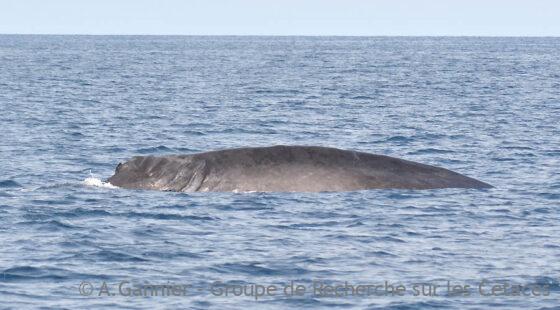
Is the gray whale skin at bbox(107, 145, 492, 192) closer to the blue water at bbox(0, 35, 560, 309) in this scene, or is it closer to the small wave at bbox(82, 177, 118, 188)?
the blue water at bbox(0, 35, 560, 309)

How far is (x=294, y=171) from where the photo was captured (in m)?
22.9

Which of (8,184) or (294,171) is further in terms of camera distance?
(8,184)

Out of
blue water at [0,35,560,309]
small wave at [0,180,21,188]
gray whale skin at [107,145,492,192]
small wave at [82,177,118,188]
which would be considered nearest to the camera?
blue water at [0,35,560,309]

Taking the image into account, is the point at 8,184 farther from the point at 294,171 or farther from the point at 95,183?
the point at 294,171

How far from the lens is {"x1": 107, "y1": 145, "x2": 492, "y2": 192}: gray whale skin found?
22.8 m

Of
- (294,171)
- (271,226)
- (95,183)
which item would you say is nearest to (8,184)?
(95,183)

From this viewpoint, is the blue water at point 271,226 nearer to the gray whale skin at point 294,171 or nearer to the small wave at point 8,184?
the small wave at point 8,184

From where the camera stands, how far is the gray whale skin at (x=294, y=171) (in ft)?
74.7

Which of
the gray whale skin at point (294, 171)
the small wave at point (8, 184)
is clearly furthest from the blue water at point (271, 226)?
the gray whale skin at point (294, 171)

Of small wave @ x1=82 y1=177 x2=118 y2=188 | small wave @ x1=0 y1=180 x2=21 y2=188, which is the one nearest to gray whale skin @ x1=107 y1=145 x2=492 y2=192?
small wave @ x1=82 y1=177 x2=118 y2=188

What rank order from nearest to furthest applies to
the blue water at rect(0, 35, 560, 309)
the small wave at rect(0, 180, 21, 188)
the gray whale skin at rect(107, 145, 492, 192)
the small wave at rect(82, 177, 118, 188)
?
the blue water at rect(0, 35, 560, 309)
the gray whale skin at rect(107, 145, 492, 192)
the small wave at rect(82, 177, 118, 188)
the small wave at rect(0, 180, 21, 188)

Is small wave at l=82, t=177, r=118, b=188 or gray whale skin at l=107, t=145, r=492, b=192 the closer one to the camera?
gray whale skin at l=107, t=145, r=492, b=192

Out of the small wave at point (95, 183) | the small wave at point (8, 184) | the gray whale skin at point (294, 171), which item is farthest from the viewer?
the small wave at point (8, 184)

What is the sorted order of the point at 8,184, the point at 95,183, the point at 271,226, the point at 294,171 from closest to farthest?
the point at 271,226 < the point at 294,171 < the point at 95,183 < the point at 8,184
